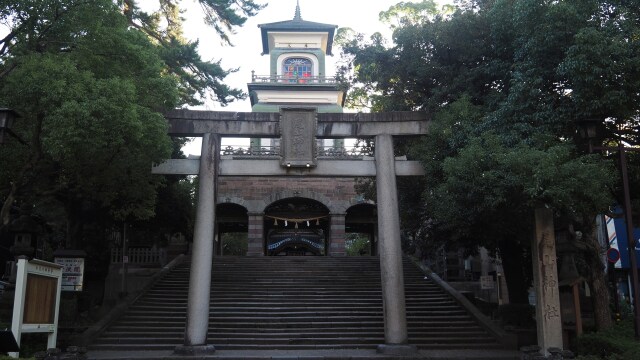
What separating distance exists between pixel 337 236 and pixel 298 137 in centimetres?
1343

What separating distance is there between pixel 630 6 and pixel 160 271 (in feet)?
56.1

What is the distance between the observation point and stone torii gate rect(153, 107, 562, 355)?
1340 centimetres

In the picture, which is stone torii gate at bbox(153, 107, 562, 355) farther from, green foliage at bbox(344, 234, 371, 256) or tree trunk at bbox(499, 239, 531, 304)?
green foliage at bbox(344, 234, 371, 256)

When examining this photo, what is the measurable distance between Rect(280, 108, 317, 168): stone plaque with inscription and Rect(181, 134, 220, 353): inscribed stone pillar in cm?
182

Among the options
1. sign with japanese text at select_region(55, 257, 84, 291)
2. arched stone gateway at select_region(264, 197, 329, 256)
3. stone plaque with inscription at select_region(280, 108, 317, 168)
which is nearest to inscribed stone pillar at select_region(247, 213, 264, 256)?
arched stone gateway at select_region(264, 197, 329, 256)

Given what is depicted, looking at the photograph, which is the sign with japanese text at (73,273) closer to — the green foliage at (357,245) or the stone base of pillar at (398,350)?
the stone base of pillar at (398,350)

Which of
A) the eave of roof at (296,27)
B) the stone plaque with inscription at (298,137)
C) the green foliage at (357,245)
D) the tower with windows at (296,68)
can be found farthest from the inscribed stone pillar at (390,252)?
the green foliage at (357,245)

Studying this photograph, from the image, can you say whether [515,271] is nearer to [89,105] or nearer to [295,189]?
[295,189]

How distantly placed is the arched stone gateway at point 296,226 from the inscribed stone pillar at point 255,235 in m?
0.92

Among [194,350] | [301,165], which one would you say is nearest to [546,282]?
[301,165]

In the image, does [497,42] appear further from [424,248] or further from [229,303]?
[229,303]

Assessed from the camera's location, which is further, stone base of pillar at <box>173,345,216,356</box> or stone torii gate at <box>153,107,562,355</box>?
stone torii gate at <box>153,107,562,355</box>

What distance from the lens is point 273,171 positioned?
14.3 meters

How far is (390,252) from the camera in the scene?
13.7 m
